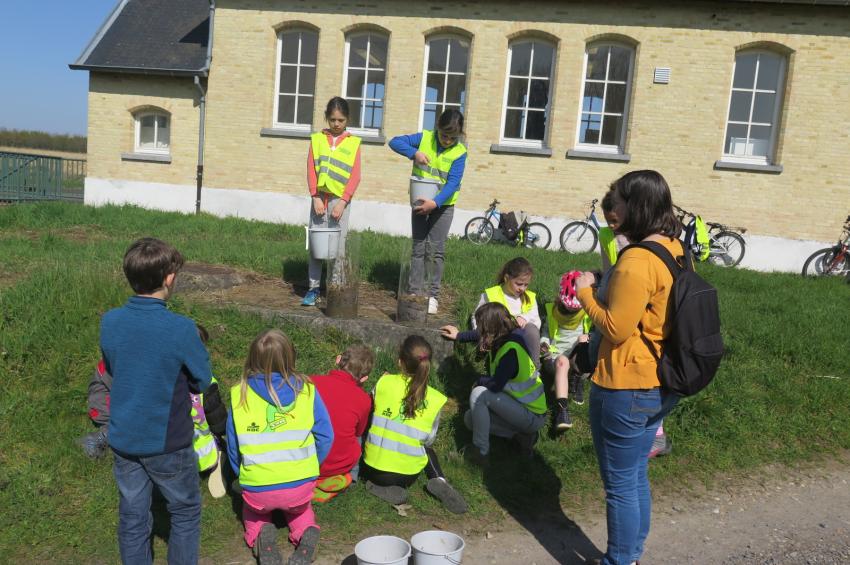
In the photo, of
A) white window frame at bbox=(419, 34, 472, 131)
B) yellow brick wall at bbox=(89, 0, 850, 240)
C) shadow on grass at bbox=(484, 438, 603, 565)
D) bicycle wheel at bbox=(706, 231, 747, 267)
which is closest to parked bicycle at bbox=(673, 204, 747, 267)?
bicycle wheel at bbox=(706, 231, 747, 267)

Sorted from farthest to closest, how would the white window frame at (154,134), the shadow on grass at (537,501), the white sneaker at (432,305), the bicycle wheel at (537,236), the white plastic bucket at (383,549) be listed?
the white window frame at (154,134) < the bicycle wheel at (537,236) < the white sneaker at (432,305) < the shadow on grass at (537,501) < the white plastic bucket at (383,549)

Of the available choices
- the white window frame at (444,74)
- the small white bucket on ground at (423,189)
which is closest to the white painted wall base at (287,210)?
the white window frame at (444,74)

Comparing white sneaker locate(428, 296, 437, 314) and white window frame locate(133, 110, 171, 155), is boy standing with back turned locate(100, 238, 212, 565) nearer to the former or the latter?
white sneaker locate(428, 296, 437, 314)

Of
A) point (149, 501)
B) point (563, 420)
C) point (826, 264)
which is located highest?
point (826, 264)

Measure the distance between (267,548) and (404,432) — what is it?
3.80ft

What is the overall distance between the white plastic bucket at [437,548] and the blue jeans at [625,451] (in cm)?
80

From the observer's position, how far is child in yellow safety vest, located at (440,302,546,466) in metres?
5.15

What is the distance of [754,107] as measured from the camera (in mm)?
14125

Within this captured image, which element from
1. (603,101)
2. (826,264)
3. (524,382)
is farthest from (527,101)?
(524,382)

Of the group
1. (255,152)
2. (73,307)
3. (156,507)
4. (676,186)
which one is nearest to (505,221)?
(676,186)

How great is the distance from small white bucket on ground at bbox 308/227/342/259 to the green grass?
0.76 meters

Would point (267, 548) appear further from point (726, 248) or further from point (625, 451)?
point (726, 248)

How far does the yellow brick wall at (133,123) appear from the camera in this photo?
1609 centimetres

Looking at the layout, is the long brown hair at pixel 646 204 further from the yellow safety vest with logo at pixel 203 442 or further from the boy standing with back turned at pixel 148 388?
the yellow safety vest with logo at pixel 203 442
